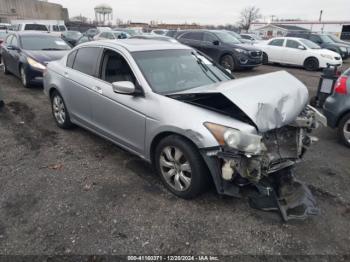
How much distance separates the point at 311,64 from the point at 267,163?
42.1 ft

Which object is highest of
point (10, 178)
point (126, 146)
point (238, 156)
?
point (238, 156)

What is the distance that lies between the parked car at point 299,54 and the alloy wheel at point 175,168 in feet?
41.1

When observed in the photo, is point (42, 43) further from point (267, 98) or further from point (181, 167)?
point (267, 98)

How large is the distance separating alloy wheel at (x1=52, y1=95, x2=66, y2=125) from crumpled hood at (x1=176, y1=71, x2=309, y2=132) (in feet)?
8.81

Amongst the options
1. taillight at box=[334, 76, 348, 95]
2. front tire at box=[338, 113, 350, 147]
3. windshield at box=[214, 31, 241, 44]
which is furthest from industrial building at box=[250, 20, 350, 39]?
front tire at box=[338, 113, 350, 147]

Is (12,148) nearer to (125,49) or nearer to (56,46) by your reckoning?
(125,49)

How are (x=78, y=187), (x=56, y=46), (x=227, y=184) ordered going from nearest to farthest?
1. (x=227, y=184)
2. (x=78, y=187)
3. (x=56, y=46)

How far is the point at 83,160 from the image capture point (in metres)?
4.22

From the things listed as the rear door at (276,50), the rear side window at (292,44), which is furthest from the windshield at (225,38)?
the rear side window at (292,44)

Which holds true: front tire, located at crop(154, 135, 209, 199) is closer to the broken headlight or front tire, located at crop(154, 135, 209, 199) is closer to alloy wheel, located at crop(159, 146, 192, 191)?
alloy wheel, located at crop(159, 146, 192, 191)

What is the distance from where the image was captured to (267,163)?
288cm

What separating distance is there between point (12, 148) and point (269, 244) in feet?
13.1

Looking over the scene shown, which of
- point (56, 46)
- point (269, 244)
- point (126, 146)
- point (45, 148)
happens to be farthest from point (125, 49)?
point (56, 46)

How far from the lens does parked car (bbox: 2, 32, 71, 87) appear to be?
7898 millimetres
